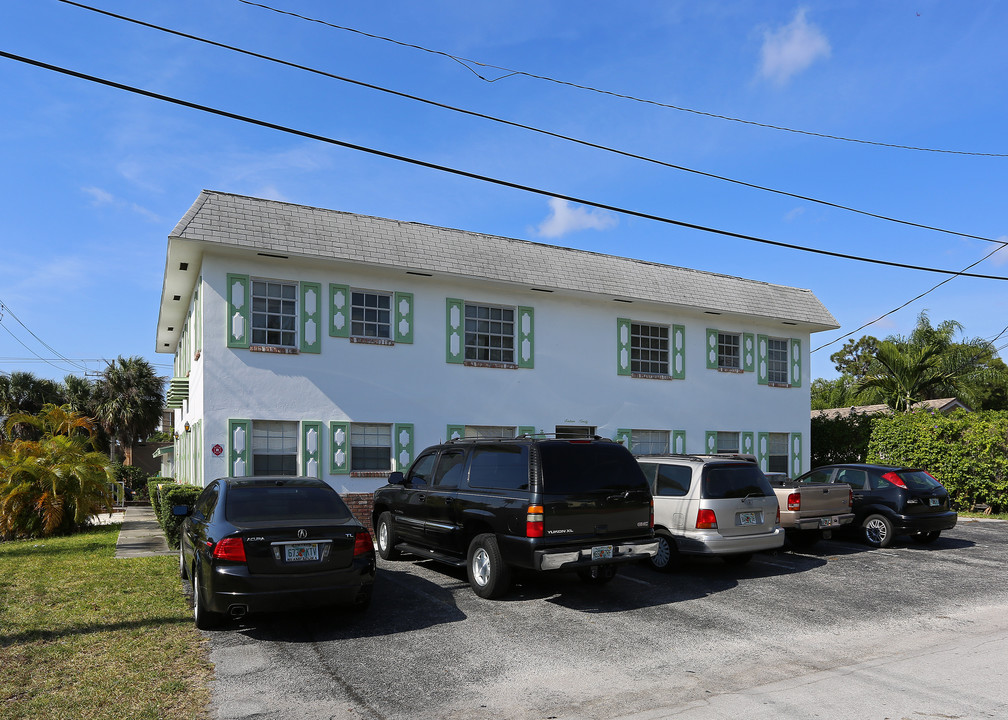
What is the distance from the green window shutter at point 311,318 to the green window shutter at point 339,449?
1.71 metres

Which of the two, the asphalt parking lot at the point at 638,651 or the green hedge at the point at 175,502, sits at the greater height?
the green hedge at the point at 175,502

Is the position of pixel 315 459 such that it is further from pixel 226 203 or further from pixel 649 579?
pixel 649 579

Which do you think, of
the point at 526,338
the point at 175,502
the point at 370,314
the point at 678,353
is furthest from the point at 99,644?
the point at 678,353

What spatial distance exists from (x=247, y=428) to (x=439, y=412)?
4250 mm

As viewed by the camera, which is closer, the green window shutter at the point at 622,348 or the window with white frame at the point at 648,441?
the green window shutter at the point at 622,348

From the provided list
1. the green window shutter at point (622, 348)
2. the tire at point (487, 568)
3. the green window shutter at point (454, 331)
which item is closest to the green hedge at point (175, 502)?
the tire at point (487, 568)

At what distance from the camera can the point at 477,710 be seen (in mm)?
5617

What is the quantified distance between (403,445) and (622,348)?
6739 millimetres

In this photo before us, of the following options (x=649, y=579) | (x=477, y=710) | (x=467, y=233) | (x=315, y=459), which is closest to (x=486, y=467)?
(x=649, y=579)

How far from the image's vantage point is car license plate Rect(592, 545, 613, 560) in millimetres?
8859

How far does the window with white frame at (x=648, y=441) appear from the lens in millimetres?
19844

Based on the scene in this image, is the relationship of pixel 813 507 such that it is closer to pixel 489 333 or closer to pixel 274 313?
pixel 489 333

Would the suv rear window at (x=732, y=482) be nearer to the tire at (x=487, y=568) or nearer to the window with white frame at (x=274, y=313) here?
the tire at (x=487, y=568)

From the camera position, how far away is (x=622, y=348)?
19719 mm
